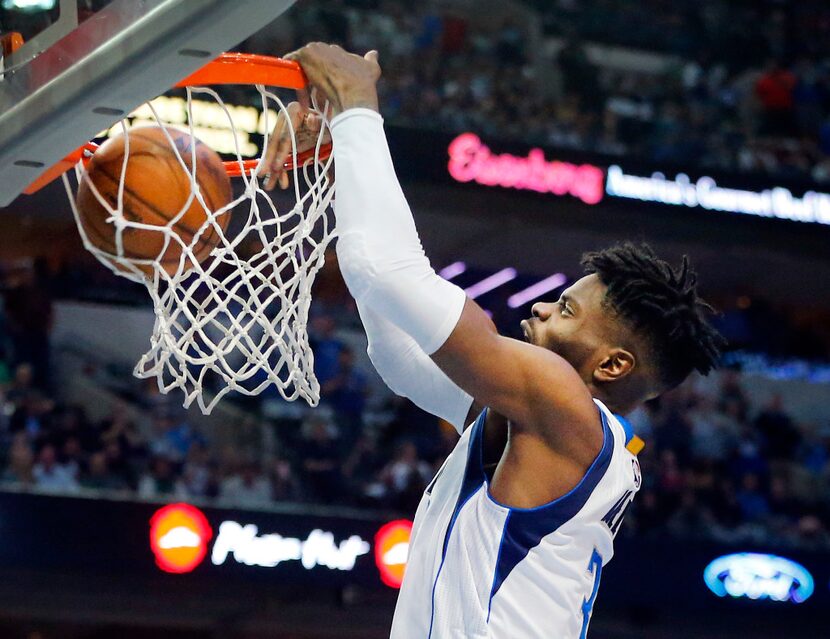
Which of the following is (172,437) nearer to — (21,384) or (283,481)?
(283,481)

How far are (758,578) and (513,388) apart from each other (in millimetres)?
6668

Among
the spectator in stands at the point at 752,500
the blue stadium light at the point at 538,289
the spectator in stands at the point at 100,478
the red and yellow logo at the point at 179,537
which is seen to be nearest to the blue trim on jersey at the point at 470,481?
the red and yellow logo at the point at 179,537

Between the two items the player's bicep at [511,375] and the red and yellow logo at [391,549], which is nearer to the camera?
the player's bicep at [511,375]

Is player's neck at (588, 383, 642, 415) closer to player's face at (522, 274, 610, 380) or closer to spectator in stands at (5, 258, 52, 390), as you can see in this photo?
player's face at (522, 274, 610, 380)

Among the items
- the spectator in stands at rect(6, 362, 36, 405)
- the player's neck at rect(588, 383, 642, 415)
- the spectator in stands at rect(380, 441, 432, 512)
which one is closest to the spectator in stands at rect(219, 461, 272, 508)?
the spectator in stands at rect(380, 441, 432, 512)

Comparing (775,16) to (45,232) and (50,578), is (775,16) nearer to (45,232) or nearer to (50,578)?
(45,232)

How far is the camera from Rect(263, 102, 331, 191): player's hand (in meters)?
2.65

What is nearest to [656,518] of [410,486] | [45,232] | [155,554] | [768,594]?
[768,594]

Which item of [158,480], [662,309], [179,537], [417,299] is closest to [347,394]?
[158,480]

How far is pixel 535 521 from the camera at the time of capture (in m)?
2.28

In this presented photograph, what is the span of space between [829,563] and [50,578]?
4.90m

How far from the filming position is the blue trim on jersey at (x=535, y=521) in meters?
2.28

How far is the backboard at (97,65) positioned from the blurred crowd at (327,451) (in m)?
5.04

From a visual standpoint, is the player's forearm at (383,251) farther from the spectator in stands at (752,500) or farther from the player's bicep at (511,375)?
the spectator in stands at (752,500)
